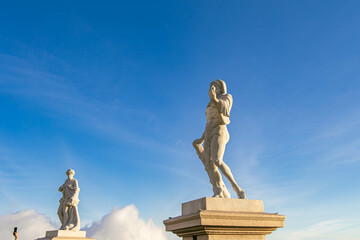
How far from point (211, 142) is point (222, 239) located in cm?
214

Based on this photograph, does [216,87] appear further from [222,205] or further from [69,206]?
[69,206]

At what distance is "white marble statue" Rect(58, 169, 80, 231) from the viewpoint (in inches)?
607

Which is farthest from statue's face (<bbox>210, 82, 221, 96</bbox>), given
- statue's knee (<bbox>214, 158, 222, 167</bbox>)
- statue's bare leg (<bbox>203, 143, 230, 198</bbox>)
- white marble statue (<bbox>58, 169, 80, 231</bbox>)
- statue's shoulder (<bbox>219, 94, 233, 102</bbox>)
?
white marble statue (<bbox>58, 169, 80, 231</bbox>)

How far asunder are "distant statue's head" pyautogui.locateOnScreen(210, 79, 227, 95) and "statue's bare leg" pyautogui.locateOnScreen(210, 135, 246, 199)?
1.15 metres

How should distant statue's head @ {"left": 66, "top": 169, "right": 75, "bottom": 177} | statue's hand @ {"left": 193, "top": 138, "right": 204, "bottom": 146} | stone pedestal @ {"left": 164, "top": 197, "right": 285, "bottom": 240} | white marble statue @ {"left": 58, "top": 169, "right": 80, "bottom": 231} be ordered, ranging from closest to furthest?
stone pedestal @ {"left": 164, "top": 197, "right": 285, "bottom": 240}
statue's hand @ {"left": 193, "top": 138, "right": 204, "bottom": 146}
white marble statue @ {"left": 58, "top": 169, "right": 80, "bottom": 231}
distant statue's head @ {"left": 66, "top": 169, "right": 75, "bottom": 177}

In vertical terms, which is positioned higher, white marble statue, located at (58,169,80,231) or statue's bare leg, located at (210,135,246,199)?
white marble statue, located at (58,169,80,231)

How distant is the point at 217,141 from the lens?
7.68 meters

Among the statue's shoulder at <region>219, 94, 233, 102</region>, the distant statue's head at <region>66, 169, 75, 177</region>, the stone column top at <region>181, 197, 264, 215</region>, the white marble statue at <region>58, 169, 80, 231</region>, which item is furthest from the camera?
the distant statue's head at <region>66, 169, 75, 177</region>

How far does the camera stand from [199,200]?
6.82 meters

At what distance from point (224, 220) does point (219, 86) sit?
3189 millimetres

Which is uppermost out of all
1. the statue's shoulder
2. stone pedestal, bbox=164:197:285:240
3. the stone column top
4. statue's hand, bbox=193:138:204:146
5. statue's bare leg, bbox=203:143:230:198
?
the statue's shoulder

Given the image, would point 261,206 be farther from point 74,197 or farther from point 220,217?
point 74,197

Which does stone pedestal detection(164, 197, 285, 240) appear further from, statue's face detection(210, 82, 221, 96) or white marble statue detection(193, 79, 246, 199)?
statue's face detection(210, 82, 221, 96)

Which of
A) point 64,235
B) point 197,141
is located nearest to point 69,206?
point 64,235
